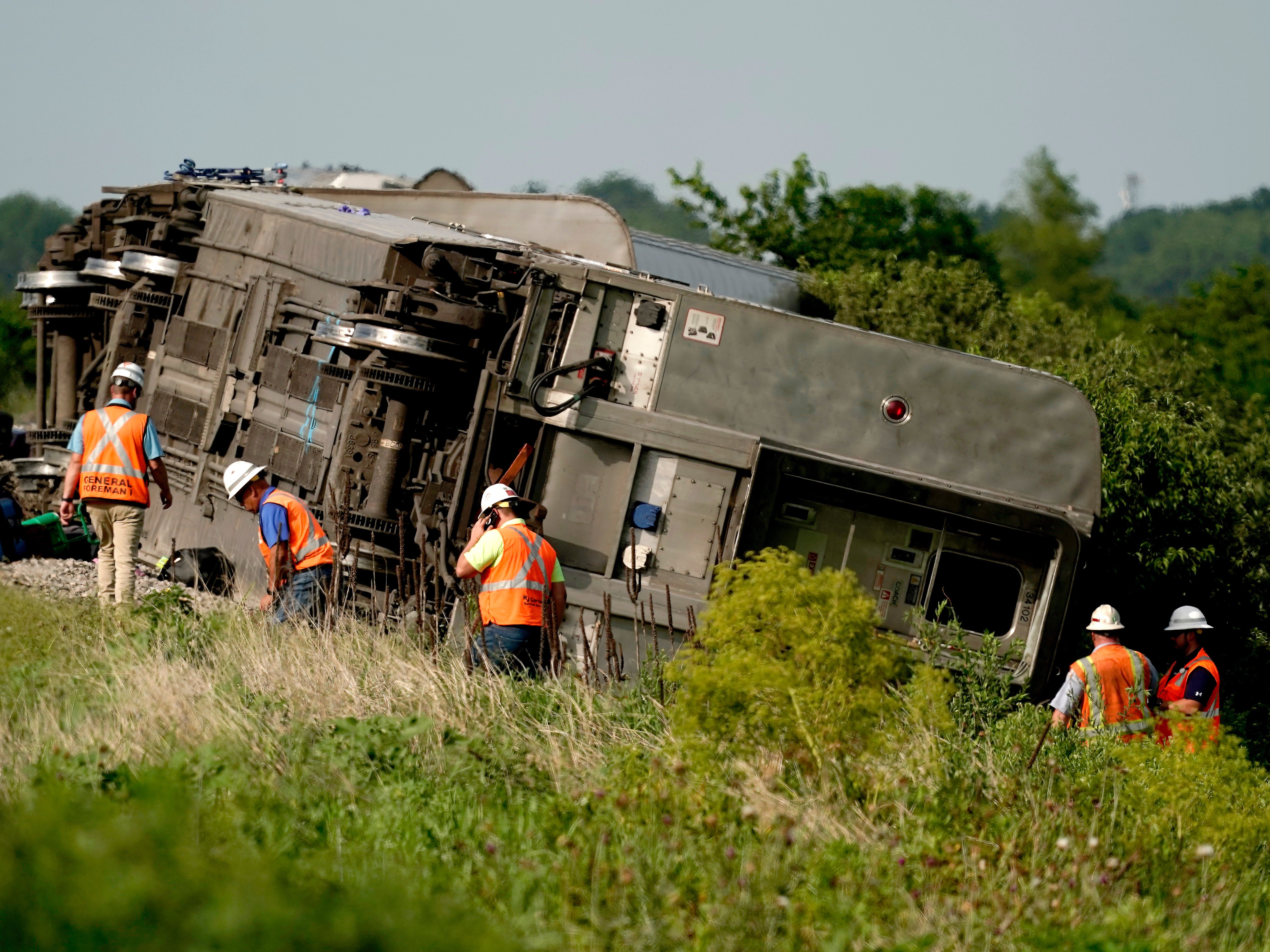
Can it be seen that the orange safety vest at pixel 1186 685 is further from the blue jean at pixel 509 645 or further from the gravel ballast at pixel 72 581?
the gravel ballast at pixel 72 581

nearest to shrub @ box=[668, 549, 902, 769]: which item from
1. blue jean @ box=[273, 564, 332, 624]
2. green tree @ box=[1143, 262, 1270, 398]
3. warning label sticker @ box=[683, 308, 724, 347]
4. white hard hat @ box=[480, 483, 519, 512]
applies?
white hard hat @ box=[480, 483, 519, 512]

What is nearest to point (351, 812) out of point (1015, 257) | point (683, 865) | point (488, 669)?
point (683, 865)

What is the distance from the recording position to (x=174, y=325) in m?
11.5

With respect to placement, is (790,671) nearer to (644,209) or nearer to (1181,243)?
(644,209)

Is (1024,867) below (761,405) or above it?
below

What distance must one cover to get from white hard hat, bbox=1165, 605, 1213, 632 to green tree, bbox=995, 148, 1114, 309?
49.3 meters

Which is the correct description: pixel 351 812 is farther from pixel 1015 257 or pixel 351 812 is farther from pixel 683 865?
pixel 1015 257

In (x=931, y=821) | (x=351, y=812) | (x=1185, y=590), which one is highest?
(x=1185, y=590)

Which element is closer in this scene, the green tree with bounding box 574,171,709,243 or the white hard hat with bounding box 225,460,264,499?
the white hard hat with bounding box 225,460,264,499

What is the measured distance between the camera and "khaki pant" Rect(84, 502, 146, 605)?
30.0 feet

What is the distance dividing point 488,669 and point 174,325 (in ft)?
18.7

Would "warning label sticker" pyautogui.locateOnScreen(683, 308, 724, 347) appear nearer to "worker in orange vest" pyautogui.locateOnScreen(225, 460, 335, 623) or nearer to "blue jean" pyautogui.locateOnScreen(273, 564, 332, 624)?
"worker in orange vest" pyautogui.locateOnScreen(225, 460, 335, 623)

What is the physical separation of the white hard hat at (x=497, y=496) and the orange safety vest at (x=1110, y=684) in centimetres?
329

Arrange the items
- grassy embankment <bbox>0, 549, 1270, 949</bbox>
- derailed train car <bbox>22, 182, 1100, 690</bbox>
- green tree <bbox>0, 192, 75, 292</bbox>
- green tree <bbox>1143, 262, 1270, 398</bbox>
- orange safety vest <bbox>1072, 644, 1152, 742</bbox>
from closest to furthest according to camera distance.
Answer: grassy embankment <bbox>0, 549, 1270, 949</bbox> → orange safety vest <bbox>1072, 644, 1152, 742</bbox> → derailed train car <bbox>22, 182, 1100, 690</bbox> → green tree <bbox>1143, 262, 1270, 398</bbox> → green tree <bbox>0, 192, 75, 292</bbox>
